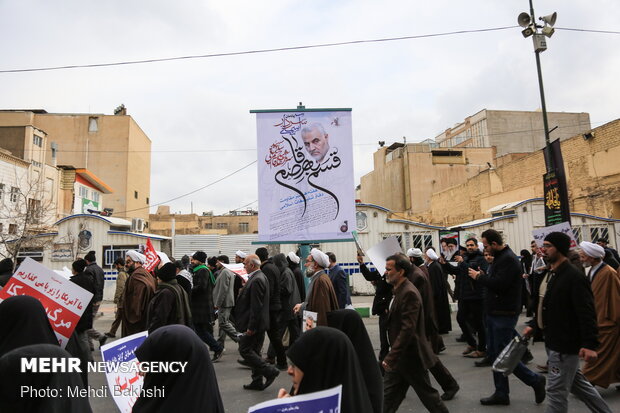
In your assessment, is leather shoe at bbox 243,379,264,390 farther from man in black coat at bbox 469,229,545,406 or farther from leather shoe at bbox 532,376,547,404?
leather shoe at bbox 532,376,547,404

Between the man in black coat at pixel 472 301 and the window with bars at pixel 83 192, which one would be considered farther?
the window with bars at pixel 83 192

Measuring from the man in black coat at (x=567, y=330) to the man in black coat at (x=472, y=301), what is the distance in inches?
136

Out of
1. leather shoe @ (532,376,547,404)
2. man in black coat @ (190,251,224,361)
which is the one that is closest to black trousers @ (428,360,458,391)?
leather shoe @ (532,376,547,404)

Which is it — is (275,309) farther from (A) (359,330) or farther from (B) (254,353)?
(A) (359,330)

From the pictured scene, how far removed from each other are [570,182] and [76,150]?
1673 inches

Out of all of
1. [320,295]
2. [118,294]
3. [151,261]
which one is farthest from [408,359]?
[118,294]

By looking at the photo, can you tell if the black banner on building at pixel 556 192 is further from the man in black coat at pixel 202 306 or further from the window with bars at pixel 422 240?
the man in black coat at pixel 202 306

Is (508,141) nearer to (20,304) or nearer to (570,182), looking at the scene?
(570,182)

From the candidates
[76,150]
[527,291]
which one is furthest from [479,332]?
[76,150]

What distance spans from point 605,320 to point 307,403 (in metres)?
5.08

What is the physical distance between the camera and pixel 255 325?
6293 millimetres

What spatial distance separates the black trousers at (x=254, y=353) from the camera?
608 cm

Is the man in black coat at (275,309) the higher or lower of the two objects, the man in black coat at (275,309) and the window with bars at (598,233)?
the lower

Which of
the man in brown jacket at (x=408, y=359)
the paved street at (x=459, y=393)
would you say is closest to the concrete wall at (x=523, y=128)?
the paved street at (x=459, y=393)
